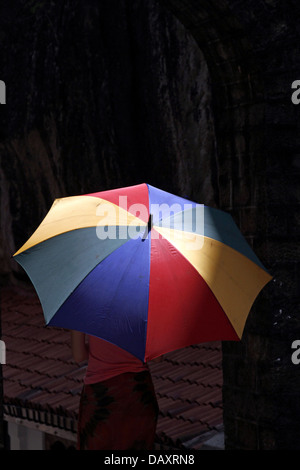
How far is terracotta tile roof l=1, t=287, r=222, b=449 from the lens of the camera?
6.44m

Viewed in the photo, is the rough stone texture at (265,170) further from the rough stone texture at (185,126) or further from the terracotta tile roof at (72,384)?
the terracotta tile roof at (72,384)

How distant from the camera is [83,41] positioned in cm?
965

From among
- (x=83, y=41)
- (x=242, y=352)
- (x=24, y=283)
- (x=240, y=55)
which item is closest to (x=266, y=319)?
(x=242, y=352)

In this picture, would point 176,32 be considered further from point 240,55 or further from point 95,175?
point 240,55

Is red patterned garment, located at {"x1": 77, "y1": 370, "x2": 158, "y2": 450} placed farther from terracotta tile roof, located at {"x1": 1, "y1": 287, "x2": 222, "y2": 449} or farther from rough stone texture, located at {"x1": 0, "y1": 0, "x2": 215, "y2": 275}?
rough stone texture, located at {"x1": 0, "y1": 0, "x2": 215, "y2": 275}

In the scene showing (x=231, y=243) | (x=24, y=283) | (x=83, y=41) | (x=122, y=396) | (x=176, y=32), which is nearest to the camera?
(x=231, y=243)

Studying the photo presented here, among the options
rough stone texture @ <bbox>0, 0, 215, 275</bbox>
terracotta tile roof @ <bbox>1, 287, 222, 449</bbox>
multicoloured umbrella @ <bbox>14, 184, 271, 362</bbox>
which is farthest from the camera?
rough stone texture @ <bbox>0, 0, 215, 275</bbox>

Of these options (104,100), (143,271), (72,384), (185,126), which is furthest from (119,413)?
(104,100)

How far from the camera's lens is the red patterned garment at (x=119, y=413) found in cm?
440

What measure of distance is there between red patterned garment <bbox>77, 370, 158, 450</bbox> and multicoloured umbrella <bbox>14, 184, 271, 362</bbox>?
919mm

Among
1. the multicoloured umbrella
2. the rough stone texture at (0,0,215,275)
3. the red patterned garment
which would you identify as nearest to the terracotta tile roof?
the red patterned garment

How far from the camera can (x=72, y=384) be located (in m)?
7.90

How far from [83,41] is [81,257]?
253 inches

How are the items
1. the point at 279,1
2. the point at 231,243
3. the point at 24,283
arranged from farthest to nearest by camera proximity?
the point at 24,283, the point at 279,1, the point at 231,243
